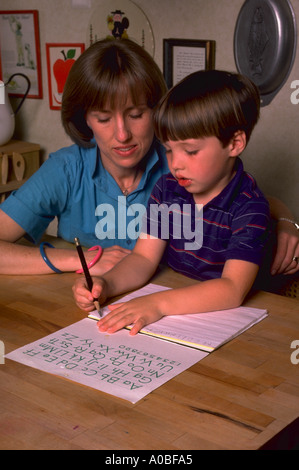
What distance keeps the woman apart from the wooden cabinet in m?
1.28

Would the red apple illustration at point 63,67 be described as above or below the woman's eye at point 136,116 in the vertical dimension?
above

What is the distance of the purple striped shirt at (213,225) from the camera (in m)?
1.27

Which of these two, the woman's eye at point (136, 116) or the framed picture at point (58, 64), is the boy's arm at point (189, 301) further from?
the framed picture at point (58, 64)

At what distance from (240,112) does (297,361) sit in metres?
0.58

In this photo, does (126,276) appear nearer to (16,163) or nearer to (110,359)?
(110,359)

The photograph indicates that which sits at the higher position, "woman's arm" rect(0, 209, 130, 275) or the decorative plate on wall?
the decorative plate on wall

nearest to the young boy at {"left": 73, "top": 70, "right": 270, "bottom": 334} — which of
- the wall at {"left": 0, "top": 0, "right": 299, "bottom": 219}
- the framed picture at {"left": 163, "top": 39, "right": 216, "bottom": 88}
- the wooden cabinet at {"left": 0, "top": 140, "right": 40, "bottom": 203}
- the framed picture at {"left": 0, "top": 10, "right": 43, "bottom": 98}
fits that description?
the wall at {"left": 0, "top": 0, "right": 299, "bottom": 219}

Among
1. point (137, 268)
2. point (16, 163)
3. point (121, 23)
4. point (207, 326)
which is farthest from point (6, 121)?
point (207, 326)

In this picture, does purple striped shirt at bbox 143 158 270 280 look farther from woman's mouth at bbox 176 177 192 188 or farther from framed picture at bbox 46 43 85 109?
framed picture at bbox 46 43 85 109

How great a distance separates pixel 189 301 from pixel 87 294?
21 cm

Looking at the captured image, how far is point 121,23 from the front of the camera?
2.73 m

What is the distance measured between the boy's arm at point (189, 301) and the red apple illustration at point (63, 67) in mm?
2083

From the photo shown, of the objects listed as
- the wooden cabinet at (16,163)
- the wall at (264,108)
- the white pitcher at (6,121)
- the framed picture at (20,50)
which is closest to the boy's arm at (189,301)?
the wall at (264,108)

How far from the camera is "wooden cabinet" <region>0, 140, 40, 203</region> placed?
2949mm
